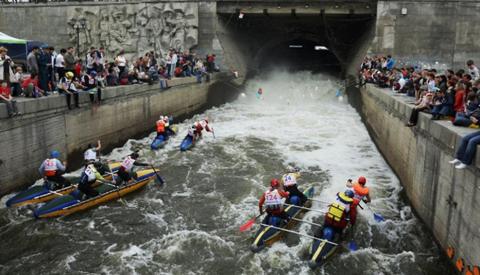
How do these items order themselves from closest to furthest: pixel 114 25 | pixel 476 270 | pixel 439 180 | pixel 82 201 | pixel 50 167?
pixel 476 270, pixel 439 180, pixel 82 201, pixel 50 167, pixel 114 25

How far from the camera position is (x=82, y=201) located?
1207 centimetres

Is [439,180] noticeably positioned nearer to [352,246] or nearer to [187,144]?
[352,246]

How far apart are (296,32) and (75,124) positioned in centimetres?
2385

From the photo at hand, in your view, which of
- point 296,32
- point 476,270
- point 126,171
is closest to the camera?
point 476,270

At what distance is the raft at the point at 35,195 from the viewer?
11859 mm

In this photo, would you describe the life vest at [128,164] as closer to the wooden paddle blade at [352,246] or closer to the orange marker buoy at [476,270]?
the wooden paddle blade at [352,246]

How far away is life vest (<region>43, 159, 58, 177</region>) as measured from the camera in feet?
40.9

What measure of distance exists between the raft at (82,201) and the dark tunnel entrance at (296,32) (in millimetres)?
19994

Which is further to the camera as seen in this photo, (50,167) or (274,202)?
(50,167)

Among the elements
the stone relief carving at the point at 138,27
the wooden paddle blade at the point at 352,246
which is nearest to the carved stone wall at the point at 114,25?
the stone relief carving at the point at 138,27

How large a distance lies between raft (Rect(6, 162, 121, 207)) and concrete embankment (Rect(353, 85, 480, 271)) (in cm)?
996

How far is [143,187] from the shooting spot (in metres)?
14.0

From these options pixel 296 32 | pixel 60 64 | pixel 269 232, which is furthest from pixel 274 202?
pixel 296 32

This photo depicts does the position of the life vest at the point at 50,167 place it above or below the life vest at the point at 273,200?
above
